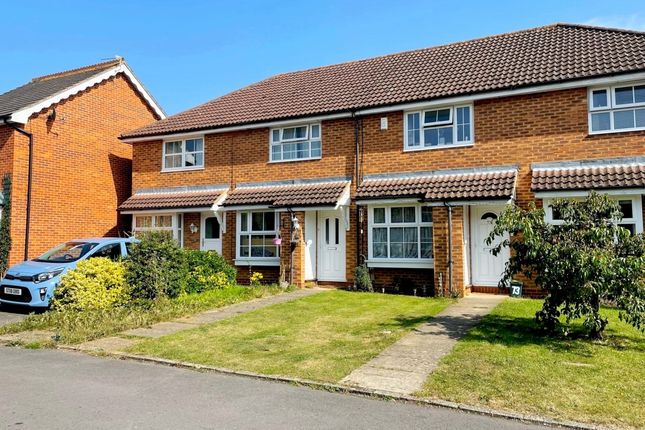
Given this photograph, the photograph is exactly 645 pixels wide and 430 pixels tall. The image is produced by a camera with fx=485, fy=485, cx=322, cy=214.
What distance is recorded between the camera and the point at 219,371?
6.11 m

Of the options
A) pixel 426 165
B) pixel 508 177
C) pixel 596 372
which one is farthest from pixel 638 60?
pixel 596 372

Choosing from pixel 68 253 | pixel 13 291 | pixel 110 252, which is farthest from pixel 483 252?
pixel 13 291

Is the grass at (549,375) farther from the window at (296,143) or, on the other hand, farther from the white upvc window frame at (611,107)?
the window at (296,143)

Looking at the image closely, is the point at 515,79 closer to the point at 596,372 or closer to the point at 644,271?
the point at 644,271

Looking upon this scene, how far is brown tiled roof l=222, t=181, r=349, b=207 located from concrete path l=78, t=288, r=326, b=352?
2739 millimetres

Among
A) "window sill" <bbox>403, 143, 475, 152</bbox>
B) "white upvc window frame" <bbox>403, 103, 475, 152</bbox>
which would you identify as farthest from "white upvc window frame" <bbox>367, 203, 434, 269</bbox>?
"white upvc window frame" <bbox>403, 103, 475, 152</bbox>

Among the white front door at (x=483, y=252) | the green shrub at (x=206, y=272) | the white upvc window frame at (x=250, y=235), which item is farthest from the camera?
the white upvc window frame at (x=250, y=235)

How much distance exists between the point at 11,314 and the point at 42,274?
1.03 metres

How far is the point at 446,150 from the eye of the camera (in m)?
13.3

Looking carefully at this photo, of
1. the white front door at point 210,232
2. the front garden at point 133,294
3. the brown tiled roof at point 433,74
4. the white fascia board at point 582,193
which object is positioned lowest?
the front garden at point 133,294

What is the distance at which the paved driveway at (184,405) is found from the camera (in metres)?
4.39

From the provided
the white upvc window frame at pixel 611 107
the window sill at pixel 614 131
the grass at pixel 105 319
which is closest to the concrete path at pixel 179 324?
the grass at pixel 105 319

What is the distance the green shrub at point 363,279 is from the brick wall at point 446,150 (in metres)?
0.45

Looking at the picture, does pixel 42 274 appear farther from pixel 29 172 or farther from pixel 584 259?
pixel 584 259
